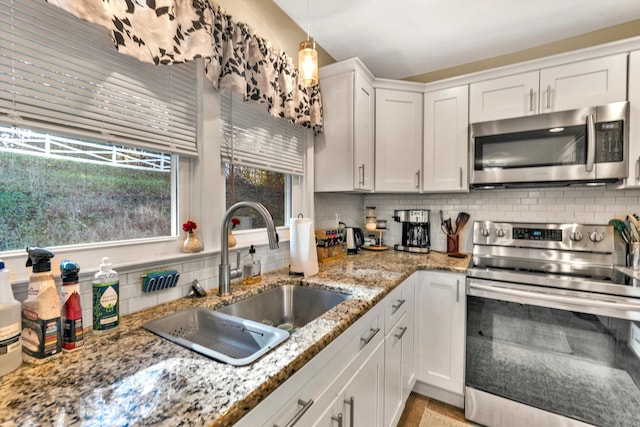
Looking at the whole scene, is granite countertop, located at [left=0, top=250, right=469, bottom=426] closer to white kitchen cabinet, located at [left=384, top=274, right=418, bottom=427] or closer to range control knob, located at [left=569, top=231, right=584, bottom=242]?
white kitchen cabinet, located at [left=384, top=274, right=418, bottom=427]

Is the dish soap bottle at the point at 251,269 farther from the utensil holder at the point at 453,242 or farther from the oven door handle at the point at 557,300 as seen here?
the utensil holder at the point at 453,242

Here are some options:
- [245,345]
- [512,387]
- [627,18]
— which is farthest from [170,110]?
[627,18]

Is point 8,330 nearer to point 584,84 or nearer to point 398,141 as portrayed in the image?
point 398,141

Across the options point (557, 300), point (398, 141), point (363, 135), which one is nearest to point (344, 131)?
point (363, 135)

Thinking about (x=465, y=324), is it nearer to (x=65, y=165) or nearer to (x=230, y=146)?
(x=230, y=146)

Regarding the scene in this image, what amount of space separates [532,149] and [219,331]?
2184 millimetres

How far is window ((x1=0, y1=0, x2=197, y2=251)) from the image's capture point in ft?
2.70

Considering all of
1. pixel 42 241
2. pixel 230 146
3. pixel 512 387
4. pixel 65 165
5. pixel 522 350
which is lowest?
pixel 512 387

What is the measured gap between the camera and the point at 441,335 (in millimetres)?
1905

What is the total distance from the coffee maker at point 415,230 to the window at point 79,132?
1777 mm

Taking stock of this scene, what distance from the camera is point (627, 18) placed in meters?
1.89

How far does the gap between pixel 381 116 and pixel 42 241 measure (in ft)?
7.02

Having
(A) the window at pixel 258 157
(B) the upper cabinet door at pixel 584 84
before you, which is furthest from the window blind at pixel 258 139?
(B) the upper cabinet door at pixel 584 84

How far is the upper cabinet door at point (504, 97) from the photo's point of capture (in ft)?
6.42
